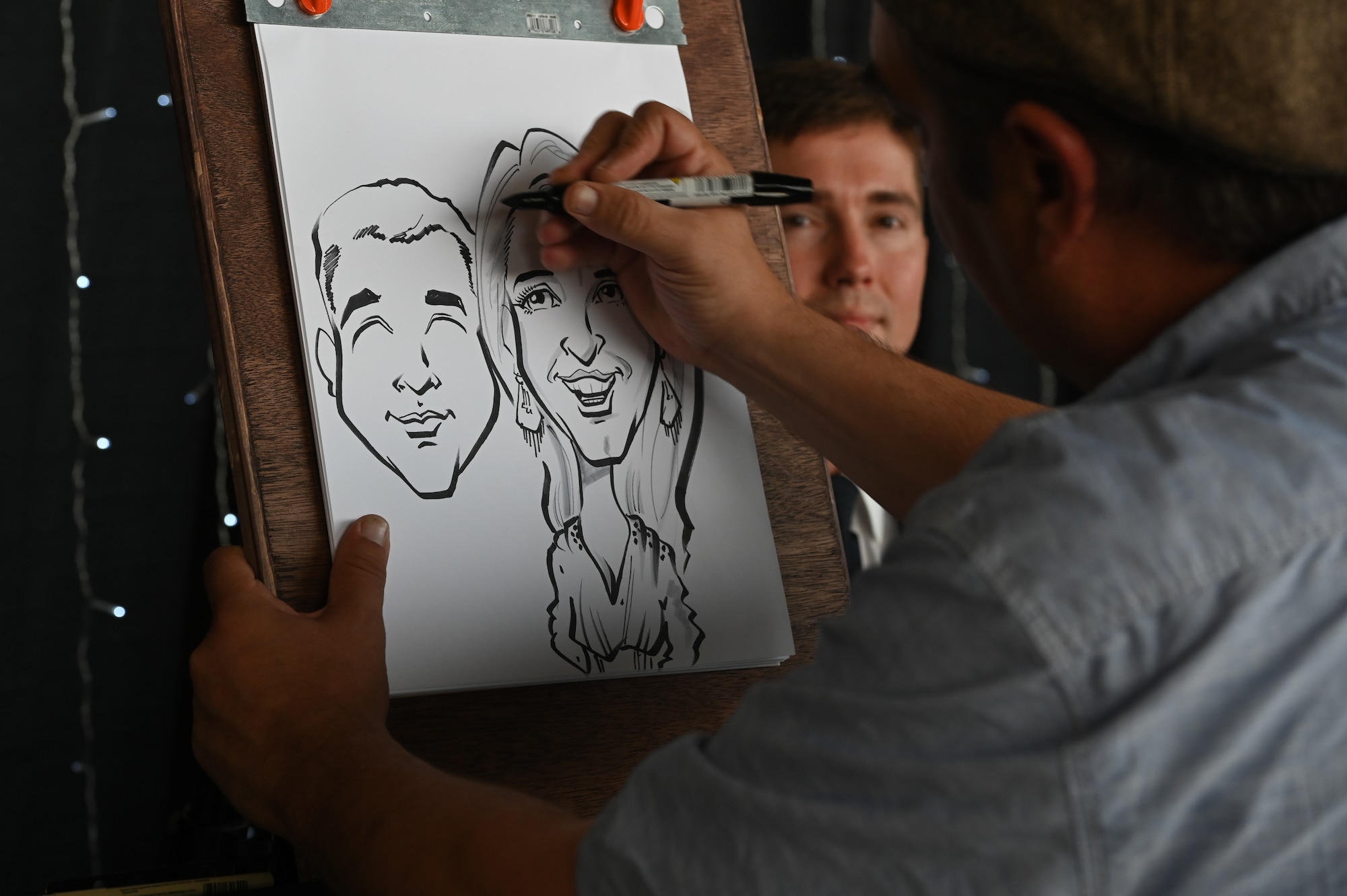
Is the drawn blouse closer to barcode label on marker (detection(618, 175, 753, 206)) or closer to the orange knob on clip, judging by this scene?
barcode label on marker (detection(618, 175, 753, 206))

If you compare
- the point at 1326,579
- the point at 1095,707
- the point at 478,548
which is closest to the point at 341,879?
the point at 478,548

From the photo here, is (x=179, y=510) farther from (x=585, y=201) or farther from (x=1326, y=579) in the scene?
(x=1326, y=579)

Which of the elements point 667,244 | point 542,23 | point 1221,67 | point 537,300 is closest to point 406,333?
point 537,300

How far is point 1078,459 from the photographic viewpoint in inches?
20.0

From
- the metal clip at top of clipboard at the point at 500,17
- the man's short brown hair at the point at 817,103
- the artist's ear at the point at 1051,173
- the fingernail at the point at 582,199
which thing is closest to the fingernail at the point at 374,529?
the fingernail at the point at 582,199

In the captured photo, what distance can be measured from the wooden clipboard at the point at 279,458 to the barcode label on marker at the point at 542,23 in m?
0.27

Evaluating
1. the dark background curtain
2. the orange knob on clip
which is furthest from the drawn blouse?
the dark background curtain

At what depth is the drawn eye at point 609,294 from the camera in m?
1.05

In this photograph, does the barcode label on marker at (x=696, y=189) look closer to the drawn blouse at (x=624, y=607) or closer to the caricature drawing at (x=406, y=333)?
the caricature drawing at (x=406, y=333)

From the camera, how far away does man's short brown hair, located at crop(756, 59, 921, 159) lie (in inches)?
66.2

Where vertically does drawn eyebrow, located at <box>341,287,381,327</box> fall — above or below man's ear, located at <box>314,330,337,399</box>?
above

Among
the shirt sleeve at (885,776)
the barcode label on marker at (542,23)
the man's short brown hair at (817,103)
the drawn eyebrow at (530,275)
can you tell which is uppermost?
the man's short brown hair at (817,103)

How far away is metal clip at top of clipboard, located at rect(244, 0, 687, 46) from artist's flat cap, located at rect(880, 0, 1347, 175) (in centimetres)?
58

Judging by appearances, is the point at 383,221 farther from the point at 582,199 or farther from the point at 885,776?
the point at 885,776
